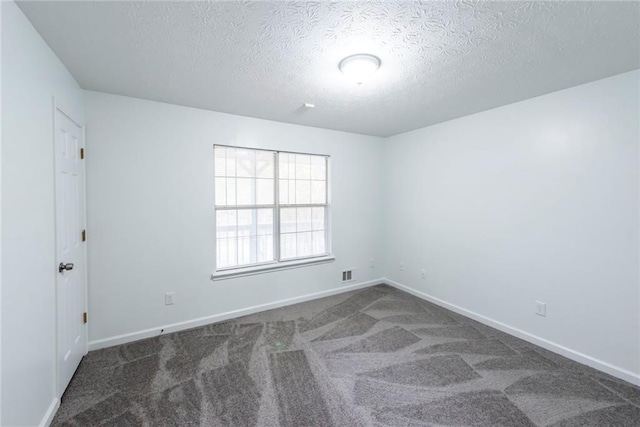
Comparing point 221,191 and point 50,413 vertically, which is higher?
point 221,191

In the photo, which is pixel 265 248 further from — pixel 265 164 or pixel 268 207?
pixel 265 164

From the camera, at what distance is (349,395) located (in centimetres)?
208

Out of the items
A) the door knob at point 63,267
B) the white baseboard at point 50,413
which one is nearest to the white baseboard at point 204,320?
the white baseboard at point 50,413

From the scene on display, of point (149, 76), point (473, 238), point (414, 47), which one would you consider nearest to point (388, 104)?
point (414, 47)

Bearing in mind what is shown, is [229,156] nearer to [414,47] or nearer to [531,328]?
[414,47]

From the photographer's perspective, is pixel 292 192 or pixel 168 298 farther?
pixel 292 192

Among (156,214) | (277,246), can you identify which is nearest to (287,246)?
(277,246)

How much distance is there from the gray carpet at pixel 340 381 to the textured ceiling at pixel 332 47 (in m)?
2.51

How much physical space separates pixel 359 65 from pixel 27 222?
231 cm

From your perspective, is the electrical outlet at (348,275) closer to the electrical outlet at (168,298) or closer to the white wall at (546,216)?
the white wall at (546,216)

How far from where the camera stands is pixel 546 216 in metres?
2.73

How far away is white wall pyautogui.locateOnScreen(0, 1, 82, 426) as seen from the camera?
1393 millimetres

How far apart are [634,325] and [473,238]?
1.48m

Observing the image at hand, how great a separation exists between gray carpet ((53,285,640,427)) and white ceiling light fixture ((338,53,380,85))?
8.00 ft
